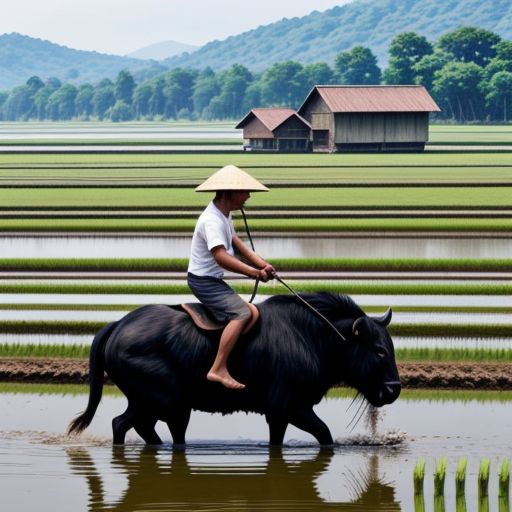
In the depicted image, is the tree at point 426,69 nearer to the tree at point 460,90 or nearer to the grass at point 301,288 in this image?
the tree at point 460,90

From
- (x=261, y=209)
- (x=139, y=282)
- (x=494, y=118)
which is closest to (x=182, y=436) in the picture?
(x=139, y=282)

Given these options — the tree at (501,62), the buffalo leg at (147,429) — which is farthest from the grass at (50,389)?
the tree at (501,62)

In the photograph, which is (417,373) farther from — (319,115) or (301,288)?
(319,115)

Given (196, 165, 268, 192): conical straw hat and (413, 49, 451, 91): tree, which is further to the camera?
(413, 49, 451, 91): tree

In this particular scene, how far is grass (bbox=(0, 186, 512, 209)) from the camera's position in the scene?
41.2 metres

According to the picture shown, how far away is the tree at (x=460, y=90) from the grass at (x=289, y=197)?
9856 cm

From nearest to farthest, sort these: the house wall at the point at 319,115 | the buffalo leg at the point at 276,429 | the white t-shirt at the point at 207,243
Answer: the white t-shirt at the point at 207,243, the buffalo leg at the point at 276,429, the house wall at the point at 319,115

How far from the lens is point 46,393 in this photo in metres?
12.1

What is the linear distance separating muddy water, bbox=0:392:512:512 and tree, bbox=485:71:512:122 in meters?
132

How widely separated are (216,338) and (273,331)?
1.35 ft

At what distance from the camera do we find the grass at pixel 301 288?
19469 millimetres

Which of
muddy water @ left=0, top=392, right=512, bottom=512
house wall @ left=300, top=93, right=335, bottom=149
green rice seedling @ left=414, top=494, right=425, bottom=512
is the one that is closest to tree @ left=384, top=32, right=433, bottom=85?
house wall @ left=300, top=93, right=335, bottom=149

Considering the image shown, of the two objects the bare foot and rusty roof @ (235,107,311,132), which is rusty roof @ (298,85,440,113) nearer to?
rusty roof @ (235,107,311,132)

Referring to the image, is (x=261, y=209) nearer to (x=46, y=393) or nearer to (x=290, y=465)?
(x=46, y=393)
